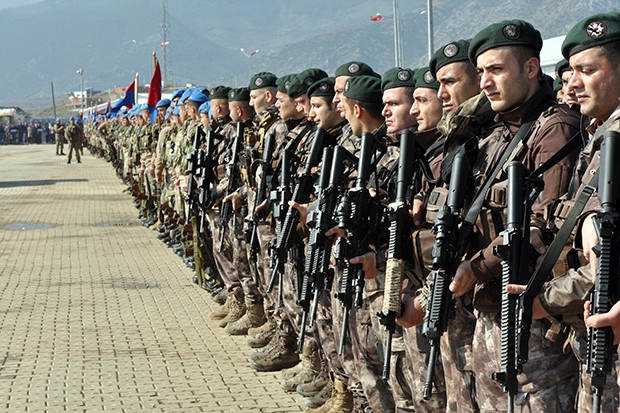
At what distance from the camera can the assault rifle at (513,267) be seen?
3154 millimetres

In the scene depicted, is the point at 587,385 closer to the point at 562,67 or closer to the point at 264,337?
the point at 562,67

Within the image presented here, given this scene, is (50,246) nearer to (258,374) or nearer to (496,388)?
(258,374)

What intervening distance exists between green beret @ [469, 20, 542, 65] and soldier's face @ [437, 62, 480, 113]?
0.46 m

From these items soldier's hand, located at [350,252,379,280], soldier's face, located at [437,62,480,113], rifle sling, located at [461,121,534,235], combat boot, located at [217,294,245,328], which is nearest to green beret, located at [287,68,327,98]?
combat boot, located at [217,294,245,328]

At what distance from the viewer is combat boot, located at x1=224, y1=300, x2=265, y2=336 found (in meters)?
8.06

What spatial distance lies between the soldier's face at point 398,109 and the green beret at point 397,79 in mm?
20

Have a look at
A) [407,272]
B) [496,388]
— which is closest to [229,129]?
[407,272]

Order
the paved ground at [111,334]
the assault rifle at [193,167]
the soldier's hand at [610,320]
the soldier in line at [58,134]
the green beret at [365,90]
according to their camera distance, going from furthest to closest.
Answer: the soldier in line at [58,134], the assault rifle at [193,167], the paved ground at [111,334], the green beret at [365,90], the soldier's hand at [610,320]

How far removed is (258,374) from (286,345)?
0.30 m

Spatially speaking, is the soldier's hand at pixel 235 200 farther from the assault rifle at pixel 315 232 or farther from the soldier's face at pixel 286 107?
the assault rifle at pixel 315 232

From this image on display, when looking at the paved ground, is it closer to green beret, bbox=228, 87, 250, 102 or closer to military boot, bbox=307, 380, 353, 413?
military boot, bbox=307, 380, 353, 413

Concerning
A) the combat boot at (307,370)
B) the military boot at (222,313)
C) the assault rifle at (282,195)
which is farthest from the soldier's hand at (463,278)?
the military boot at (222,313)

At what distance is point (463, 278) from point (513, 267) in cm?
28

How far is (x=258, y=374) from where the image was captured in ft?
22.6
